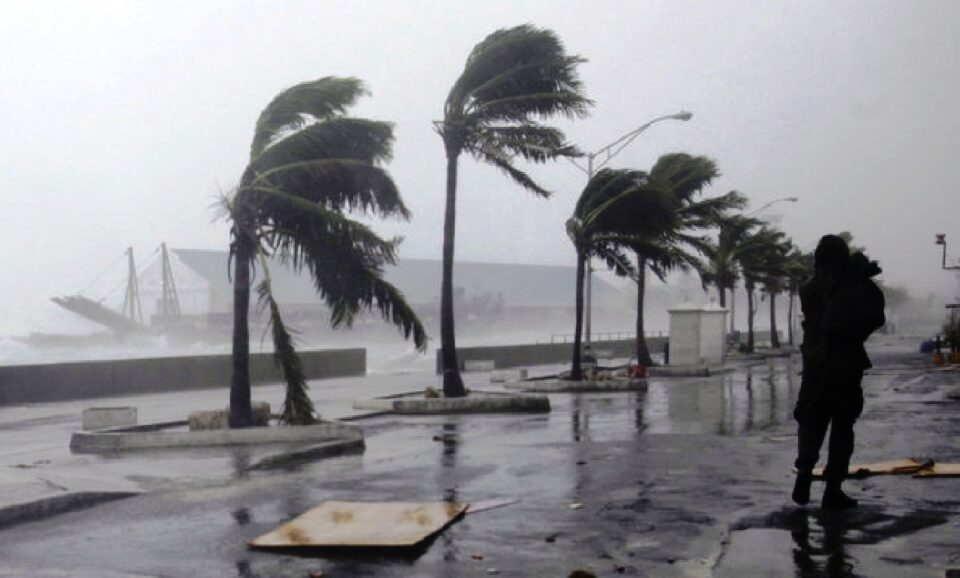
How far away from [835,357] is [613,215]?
850 inches

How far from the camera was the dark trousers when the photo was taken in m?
9.62

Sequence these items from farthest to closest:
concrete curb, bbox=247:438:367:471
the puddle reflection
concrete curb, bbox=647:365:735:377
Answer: concrete curb, bbox=647:365:735:377 → the puddle reflection → concrete curb, bbox=247:438:367:471

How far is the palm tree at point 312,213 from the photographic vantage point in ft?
54.9

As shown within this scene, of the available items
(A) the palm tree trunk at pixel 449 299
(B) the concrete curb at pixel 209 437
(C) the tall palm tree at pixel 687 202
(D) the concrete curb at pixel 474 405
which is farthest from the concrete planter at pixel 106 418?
(C) the tall palm tree at pixel 687 202

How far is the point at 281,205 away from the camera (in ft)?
55.0

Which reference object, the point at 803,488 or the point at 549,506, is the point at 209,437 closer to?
the point at 549,506

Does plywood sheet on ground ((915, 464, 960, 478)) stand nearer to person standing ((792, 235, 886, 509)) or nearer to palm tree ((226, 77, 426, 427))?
person standing ((792, 235, 886, 509))

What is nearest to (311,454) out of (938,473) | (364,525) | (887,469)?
(364,525)

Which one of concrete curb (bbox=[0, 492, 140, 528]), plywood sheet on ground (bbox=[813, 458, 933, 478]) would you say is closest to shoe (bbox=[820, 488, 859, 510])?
plywood sheet on ground (bbox=[813, 458, 933, 478])

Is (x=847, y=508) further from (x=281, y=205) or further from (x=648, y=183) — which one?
(x=648, y=183)

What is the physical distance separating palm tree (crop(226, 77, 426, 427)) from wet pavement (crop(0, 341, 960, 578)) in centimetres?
181

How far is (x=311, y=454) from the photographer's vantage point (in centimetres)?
1498

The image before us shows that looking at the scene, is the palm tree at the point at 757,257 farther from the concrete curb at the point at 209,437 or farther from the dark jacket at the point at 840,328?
the dark jacket at the point at 840,328

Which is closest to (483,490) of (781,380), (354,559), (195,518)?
(195,518)
